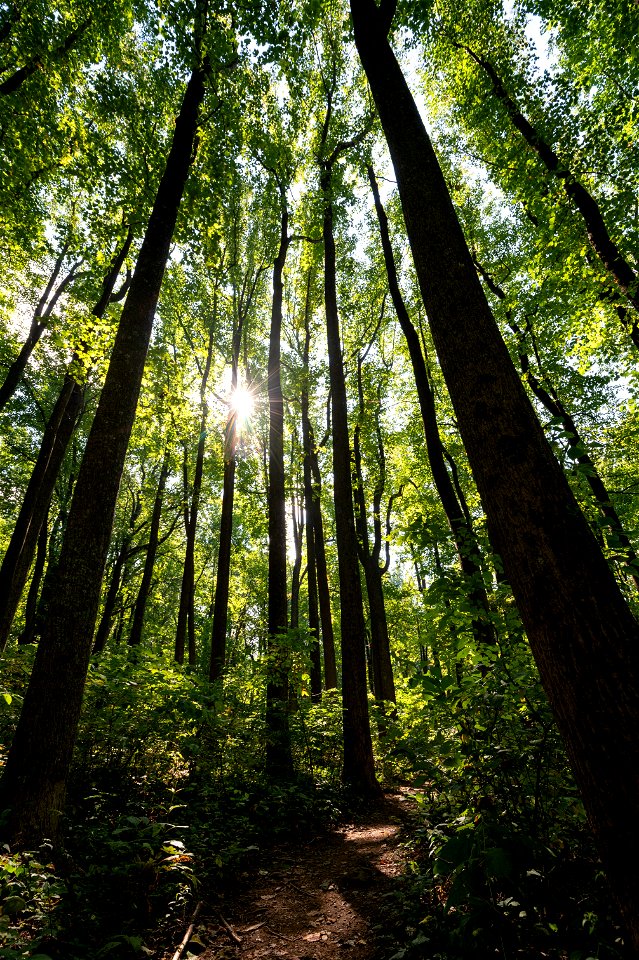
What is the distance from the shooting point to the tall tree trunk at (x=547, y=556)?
1.80 metres

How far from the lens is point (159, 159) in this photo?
7305mm

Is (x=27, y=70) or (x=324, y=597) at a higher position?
(x=27, y=70)

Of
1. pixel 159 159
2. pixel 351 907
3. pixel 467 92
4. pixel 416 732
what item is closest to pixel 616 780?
pixel 416 732

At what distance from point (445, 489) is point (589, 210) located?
6.79 meters

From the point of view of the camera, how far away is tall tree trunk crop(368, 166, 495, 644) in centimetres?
331

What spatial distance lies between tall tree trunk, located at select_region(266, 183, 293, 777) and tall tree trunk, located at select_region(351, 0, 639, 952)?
6.44m

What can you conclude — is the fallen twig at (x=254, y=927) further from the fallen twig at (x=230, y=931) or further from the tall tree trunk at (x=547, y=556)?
the tall tree trunk at (x=547, y=556)

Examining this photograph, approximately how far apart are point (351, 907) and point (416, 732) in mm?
1749

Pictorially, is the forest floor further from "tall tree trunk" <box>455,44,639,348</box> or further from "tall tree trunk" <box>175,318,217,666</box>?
"tall tree trunk" <box>175,318,217,666</box>

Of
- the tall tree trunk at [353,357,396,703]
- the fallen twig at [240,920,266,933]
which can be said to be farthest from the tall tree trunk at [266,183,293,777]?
the tall tree trunk at [353,357,396,703]

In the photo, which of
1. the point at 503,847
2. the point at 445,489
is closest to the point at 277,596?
the point at 445,489

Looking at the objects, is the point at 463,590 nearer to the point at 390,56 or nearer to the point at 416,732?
the point at 416,732

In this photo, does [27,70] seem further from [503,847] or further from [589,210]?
[503,847]

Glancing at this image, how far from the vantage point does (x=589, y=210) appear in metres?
8.95
